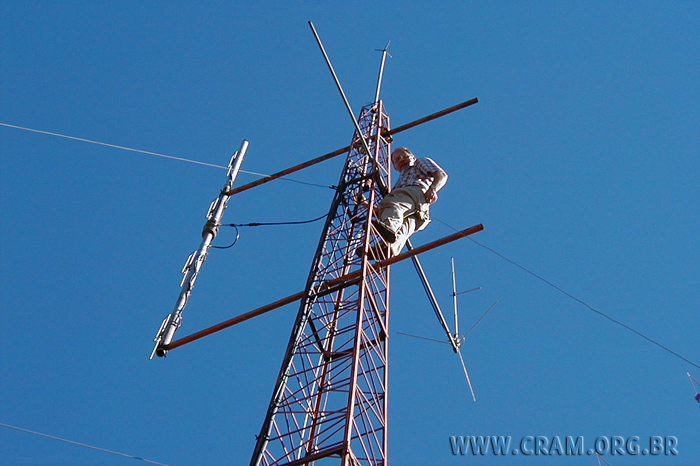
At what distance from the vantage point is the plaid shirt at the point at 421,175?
49.1 ft

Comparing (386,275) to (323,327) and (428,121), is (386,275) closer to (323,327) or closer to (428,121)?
(323,327)

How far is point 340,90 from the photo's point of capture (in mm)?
13344

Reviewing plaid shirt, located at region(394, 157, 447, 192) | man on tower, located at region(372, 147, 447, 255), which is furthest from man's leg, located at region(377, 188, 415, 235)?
plaid shirt, located at region(394, 157, 447, 192)

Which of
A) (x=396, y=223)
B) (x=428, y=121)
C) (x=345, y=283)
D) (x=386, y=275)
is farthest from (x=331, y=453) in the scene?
(x=428, y=121)

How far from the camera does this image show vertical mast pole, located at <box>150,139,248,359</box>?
12.6 meters

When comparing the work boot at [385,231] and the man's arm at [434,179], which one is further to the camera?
the man's arm at [434,179]

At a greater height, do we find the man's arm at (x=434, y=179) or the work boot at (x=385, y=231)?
the man's arm at (x=434, y=179)

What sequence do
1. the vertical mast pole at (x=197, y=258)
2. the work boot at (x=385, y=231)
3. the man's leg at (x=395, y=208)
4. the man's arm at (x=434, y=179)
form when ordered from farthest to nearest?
the man's arm at (x=434, y=179) → the man's leg at (x=395, y=208) → the work boot at (x=385, y=231) → the vertical mast pole at (x=197, y=258)

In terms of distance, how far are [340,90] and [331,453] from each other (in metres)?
6.29

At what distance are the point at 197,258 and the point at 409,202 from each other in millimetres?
3956

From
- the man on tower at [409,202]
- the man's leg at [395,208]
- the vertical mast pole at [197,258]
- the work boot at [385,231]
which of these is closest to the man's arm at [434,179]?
the man on tower at [409,202]

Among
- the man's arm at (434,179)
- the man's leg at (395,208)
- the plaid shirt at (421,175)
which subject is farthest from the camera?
the plaid shirt at (421,175)

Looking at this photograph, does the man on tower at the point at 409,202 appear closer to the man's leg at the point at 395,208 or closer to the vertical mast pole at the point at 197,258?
the man's leg at the point at 395,208

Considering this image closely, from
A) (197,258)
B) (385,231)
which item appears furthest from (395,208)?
(197,258)
